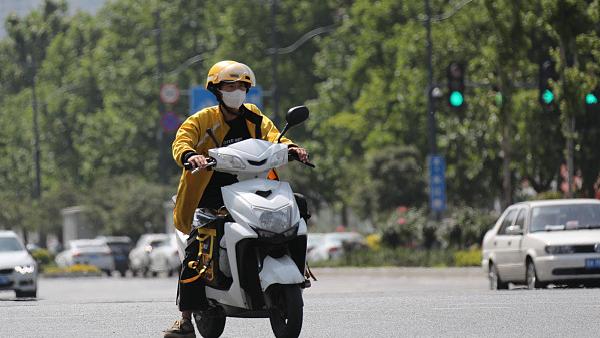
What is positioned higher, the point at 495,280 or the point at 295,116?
the point at 295,116

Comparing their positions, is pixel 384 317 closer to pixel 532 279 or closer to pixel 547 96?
pixel 532 279

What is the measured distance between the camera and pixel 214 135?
11.8 metres

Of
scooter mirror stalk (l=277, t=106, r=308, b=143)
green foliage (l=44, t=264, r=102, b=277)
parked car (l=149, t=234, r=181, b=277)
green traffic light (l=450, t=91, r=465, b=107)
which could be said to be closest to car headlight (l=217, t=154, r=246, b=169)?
scooter mirror stalk (l=277, t=106, r=308, b=143)

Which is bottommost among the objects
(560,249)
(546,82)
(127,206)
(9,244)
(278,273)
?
(127,206)

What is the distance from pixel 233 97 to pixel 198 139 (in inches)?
15.3

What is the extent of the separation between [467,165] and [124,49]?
138 ft

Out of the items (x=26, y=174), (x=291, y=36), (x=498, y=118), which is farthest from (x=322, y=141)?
(x=498, y=118)

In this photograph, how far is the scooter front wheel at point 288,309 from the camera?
35.1ft

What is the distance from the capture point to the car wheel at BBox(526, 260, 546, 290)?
22431mm

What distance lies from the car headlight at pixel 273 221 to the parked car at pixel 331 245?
1532 inches

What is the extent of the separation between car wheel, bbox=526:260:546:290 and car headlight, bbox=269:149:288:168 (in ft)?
38.3

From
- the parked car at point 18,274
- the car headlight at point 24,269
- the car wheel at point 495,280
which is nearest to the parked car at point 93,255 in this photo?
the parked car at point 18,274

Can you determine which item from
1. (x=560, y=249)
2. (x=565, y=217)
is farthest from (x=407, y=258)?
(x=560, y=249)

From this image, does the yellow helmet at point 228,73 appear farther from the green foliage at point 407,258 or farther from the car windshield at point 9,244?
the green foliage at point 407,258
